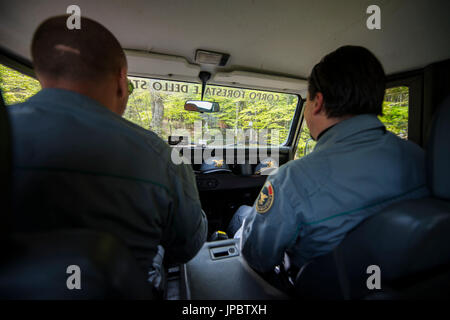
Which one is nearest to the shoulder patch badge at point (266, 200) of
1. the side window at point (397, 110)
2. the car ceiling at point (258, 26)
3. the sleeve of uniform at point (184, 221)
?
the sleeve of uniform at point (184, 221)

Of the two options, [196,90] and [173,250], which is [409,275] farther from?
[196,90]

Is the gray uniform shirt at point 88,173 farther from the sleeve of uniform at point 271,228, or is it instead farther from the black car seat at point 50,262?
the sleeve of uniform at point 271,228

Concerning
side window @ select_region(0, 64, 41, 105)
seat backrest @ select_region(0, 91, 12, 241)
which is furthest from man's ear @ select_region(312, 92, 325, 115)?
side window @ select_region(0, 64, 41, 105)

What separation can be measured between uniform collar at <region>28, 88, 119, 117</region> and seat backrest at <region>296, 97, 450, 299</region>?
1128mm

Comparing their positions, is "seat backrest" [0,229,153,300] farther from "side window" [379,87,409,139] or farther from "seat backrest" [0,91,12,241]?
"side window" [379,87,409,139]

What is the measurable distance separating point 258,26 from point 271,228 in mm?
1651

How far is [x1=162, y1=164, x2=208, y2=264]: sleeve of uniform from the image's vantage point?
2.73 ft

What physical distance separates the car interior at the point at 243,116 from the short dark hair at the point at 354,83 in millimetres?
355

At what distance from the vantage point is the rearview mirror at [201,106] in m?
2.71
